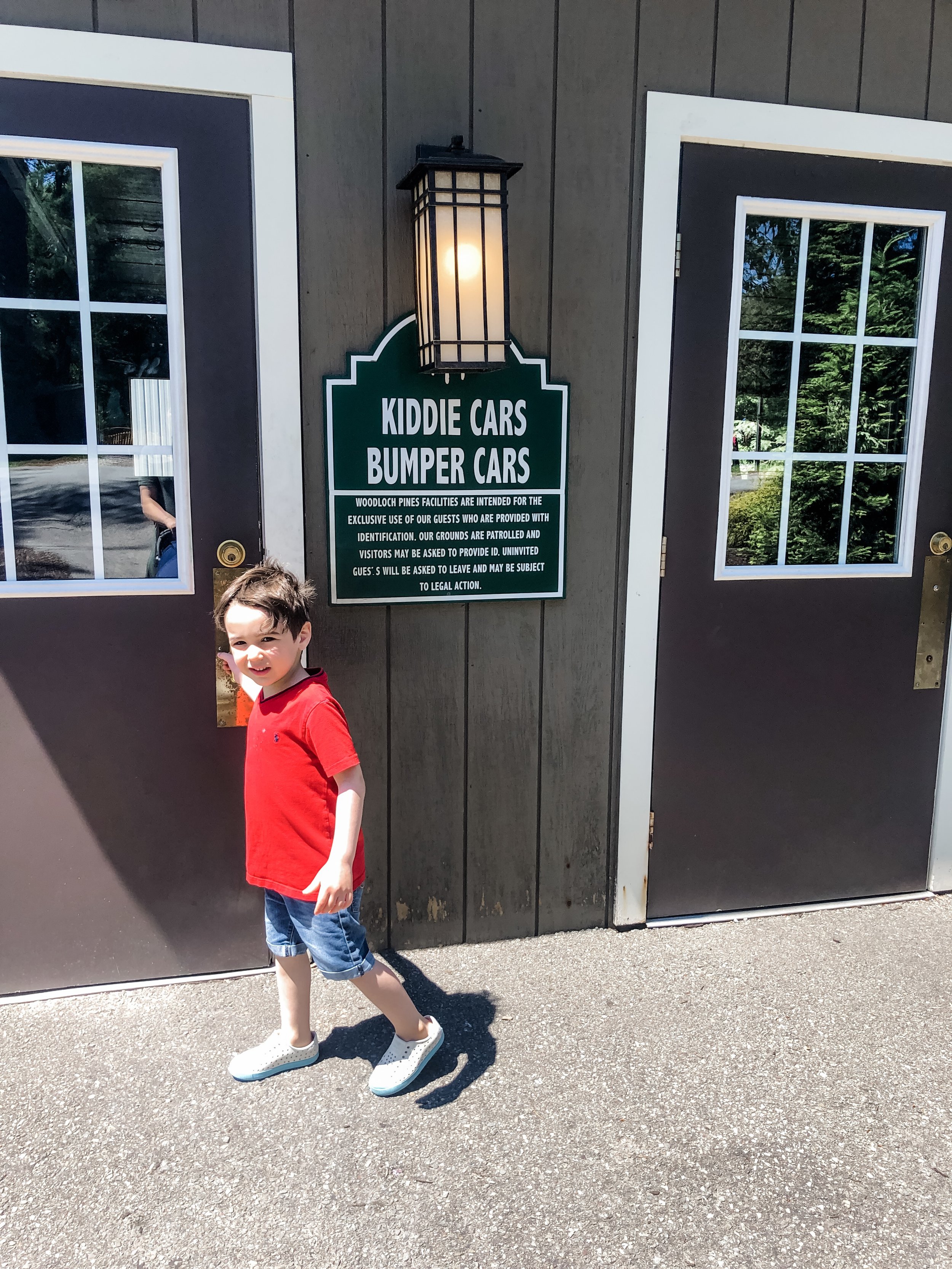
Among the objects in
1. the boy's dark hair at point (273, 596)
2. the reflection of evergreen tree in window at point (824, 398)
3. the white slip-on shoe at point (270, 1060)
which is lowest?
the white slip-on shoe at point (270, 1060)

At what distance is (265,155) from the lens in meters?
2.30

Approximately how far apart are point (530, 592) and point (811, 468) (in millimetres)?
1082

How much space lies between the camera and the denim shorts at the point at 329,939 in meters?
2.02

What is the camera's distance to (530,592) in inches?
105

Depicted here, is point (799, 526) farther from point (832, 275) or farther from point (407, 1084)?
point (407, 1084)

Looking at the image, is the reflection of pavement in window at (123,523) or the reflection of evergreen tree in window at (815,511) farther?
the reflection of evergreen tree in window at (815,511)

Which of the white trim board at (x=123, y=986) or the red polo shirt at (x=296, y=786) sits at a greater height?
the red polo shirt at (x=296, y=786)

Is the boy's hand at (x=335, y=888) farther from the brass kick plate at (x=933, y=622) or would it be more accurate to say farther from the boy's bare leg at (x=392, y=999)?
the brass kick plate at (x=933, y=622)

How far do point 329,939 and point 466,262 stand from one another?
68.9 inches

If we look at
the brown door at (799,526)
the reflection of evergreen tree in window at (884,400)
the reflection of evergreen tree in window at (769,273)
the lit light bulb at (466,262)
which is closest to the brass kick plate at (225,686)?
the lit light bulb at (466,262)

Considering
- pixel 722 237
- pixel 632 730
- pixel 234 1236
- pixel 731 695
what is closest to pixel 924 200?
pixel 722 237

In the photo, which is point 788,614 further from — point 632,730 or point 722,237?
point 722,237

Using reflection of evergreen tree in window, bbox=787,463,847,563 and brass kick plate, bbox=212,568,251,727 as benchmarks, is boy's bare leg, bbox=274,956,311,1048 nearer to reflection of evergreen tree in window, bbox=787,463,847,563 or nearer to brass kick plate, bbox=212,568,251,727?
brass kick plate, bbox=212,568,251,727

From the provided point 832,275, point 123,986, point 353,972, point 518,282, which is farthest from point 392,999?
point 832,275
